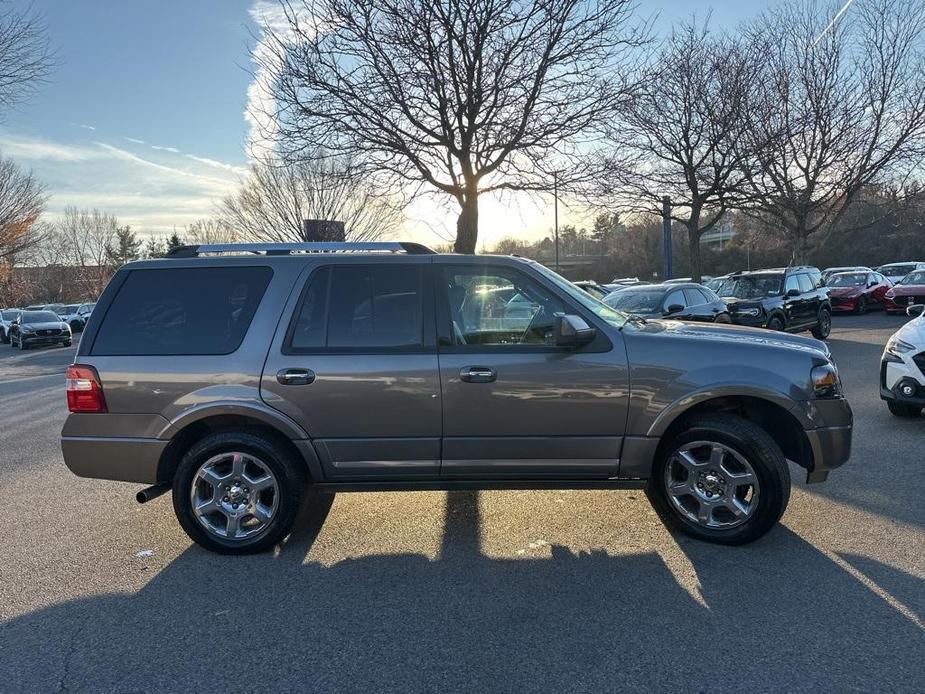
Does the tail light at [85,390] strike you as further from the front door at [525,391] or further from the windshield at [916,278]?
the windshield at [916,278]

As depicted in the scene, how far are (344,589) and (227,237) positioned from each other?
31.5m

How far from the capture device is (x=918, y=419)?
21.9ft

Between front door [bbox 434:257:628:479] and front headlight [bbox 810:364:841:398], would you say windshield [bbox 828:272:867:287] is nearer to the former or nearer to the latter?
front headlight [bbox 810:364:841:398]

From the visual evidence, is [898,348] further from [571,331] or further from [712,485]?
[571,331]

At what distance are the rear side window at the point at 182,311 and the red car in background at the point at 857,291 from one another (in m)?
24.1

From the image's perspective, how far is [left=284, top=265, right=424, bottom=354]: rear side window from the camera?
383 cm

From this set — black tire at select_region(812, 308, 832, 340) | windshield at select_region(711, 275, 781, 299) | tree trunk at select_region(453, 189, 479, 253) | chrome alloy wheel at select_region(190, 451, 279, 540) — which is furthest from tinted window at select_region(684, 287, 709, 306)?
chrome alloy wheel at select_region(190, 451, 279, 540)

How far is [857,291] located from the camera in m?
22.7

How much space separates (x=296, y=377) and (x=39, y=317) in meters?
28.0

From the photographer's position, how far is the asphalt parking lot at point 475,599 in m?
2.65

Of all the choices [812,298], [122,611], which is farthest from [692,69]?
[122,611]

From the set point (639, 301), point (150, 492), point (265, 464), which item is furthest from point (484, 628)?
point (639, 301)

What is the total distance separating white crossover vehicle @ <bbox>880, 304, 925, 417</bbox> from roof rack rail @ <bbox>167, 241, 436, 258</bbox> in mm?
5366

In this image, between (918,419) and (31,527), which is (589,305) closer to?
(31,527)
